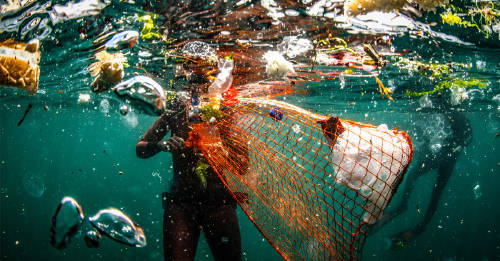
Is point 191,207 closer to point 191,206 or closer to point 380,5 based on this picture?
point 191,206

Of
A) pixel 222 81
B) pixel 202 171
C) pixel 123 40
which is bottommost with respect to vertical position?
pixel 202 171

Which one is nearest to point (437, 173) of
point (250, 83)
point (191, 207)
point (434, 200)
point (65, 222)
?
point (434, 200)

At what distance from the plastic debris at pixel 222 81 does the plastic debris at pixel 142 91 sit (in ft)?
4.71

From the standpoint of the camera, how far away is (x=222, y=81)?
19.9 feet

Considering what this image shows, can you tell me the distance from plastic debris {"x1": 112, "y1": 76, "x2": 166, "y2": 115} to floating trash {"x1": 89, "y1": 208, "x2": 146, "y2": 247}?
6.92ft

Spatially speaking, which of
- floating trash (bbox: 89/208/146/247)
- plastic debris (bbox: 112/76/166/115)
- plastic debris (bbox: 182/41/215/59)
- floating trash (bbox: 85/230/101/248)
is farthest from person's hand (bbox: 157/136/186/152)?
plastic debris (bbox: 182/41/215/59)

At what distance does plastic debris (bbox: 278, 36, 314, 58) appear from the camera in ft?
23.1

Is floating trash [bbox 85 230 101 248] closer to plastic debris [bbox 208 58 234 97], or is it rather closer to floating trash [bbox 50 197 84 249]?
floating trash [bbox 50 197 84 249]

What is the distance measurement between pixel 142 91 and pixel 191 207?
233 centimetres

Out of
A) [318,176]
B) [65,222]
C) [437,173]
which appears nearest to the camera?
[318,176]

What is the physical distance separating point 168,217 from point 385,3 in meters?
5.91

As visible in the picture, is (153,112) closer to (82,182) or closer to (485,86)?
(485,86)

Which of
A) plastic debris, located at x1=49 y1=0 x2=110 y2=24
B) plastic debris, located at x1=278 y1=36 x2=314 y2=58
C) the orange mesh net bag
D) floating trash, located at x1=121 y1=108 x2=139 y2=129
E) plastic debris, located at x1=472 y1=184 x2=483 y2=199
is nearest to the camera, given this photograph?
the orange mesh net bag

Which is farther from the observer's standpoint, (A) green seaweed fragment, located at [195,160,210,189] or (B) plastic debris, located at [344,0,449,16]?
(B) plastic debris, located at [344,0,449,16]
